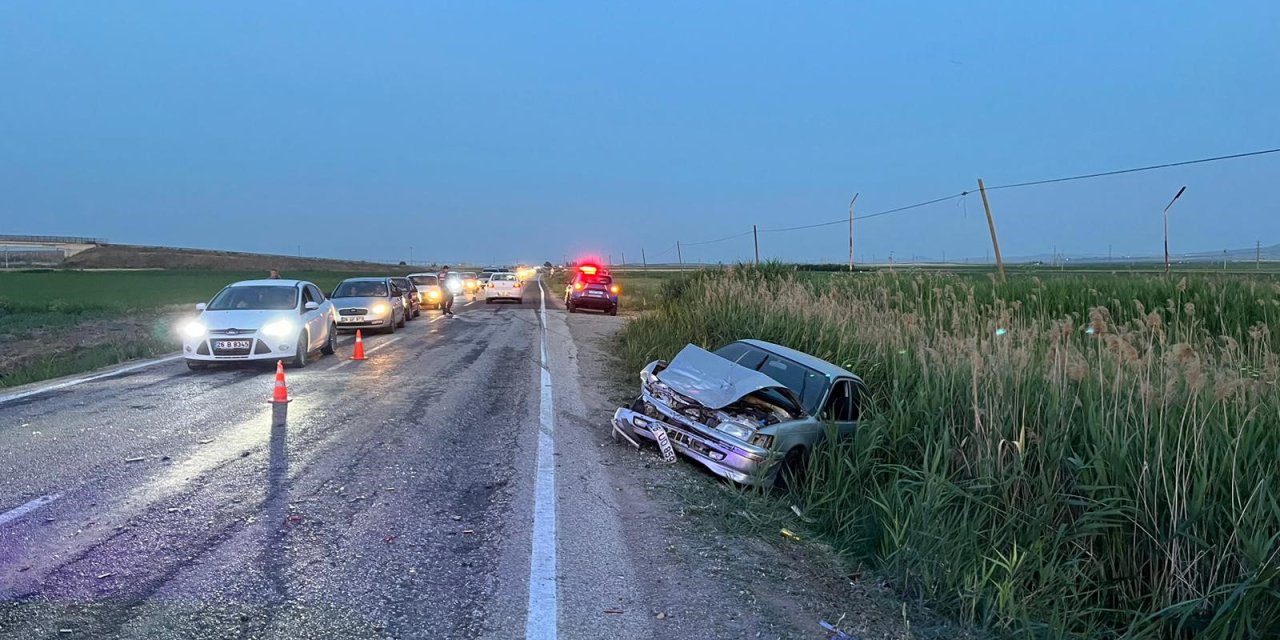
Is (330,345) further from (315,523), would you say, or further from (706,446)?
(315,523)

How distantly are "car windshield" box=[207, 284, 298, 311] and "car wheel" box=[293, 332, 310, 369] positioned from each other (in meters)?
0.69

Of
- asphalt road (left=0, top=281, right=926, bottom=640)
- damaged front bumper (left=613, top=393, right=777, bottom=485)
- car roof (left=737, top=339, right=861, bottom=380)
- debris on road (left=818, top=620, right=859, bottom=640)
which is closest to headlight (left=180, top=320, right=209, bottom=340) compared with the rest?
asphalt road (left=0, top=281, right=926, bottom=640)

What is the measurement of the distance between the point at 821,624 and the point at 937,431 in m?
2.67

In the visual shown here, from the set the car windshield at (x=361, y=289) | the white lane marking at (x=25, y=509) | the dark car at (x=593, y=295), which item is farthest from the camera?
the dark car at (x=593, y=295)

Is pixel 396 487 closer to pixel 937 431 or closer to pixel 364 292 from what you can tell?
pixel 937 431

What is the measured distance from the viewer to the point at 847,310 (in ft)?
40.1

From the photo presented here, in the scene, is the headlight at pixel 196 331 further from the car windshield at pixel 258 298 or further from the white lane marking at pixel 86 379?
the white lane marking at pixel 86 379

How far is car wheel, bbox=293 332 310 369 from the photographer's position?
1377 centimetres

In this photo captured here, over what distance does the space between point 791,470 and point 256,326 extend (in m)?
9.92

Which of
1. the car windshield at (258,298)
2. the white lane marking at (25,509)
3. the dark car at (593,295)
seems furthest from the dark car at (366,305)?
the white lane marking at (25,509)

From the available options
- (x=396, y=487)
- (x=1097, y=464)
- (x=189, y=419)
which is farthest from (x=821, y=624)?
(x=189, y=419)

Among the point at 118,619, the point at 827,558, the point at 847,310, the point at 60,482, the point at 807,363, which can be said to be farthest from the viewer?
the point at 847,310

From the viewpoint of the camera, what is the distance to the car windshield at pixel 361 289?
72.3 feet

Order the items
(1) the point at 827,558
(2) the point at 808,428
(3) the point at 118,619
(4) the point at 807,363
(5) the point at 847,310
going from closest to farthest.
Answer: (3) the point at 118,619
(1) the point at 827,558
(2) the point at 808,428
(4) the point at 807,363
(5) the point at 847,310
